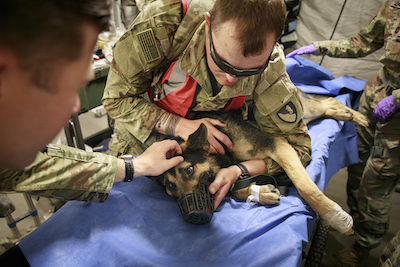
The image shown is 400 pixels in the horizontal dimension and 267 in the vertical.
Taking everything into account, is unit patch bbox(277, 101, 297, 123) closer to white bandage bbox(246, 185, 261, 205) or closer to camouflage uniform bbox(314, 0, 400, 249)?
white bandage bbox(246, 185, 261, 205)

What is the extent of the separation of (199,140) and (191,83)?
1.16ft

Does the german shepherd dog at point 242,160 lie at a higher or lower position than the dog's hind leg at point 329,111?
higher

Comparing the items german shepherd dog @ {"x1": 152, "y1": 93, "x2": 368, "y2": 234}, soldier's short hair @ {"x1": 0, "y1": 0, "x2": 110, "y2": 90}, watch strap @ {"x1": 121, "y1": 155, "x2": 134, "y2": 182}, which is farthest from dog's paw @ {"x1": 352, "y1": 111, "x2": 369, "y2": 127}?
soldier's short hair @ {"x1": 0, "y1": 0, "x2": 110, "y2": 90}

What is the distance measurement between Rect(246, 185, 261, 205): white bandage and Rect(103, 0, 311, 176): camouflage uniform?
260mm

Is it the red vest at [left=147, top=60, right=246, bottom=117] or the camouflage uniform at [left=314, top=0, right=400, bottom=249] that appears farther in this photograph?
the camouflage uniform at [left=314, top=0, right=400, bottom=249]

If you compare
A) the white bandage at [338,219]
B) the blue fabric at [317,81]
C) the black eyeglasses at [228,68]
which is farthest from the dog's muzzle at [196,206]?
the blue fabric at [317,81]

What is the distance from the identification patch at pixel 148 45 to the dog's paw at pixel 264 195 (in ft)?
3.18

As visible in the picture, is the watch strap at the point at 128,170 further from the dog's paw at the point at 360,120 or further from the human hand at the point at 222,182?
the dog's paw at the point at 360,120

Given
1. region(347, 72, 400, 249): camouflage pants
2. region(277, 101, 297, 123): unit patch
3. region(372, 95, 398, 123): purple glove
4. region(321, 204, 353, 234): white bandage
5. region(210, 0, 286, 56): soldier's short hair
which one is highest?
region(210, 0, 286, 56): soldier's short hair

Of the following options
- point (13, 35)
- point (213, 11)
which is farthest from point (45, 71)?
point (213, 11)

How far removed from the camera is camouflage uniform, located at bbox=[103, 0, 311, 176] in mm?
1435

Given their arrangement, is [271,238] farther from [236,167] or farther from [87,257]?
[87,257]

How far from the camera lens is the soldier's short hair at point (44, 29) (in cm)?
42

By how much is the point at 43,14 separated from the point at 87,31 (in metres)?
0.09
